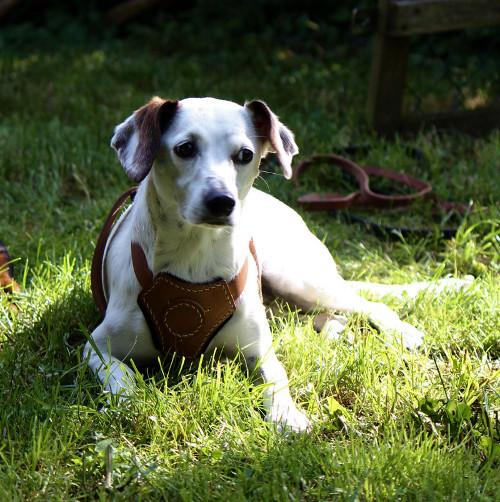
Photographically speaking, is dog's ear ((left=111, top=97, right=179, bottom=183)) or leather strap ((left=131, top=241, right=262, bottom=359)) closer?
dog's ear ((left=111, top=97, right=179, bottom=183))

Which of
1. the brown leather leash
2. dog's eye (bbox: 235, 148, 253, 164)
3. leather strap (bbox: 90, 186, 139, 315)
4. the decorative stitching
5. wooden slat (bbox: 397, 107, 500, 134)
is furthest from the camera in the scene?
wooden slat (bbox: 397, 107, 500, 134)

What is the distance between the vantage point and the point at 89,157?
13.7 feet

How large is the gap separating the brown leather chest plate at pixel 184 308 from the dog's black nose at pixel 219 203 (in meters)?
0.33

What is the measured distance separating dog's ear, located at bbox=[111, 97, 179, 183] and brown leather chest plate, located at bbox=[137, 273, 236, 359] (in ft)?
1.24

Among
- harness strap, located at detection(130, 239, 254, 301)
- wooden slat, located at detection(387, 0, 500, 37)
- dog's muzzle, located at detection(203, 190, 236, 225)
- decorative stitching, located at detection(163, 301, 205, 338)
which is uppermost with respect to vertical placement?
wooden slat, located at detection(387, 0, 500, 37)

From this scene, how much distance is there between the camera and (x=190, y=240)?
85.7 inches

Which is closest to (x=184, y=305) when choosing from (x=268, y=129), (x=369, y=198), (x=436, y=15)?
(x=268, y=129)

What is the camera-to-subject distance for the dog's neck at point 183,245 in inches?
84.9

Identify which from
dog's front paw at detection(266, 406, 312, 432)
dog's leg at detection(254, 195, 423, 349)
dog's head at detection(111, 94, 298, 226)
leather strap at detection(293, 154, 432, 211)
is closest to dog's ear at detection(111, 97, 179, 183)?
dog's head at detection(111, 94, 298, 226)

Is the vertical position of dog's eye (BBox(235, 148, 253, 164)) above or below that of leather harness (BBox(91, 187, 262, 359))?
above

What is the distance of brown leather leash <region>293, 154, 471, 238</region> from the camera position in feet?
11.8

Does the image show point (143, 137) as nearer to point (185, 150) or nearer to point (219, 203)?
point (185, 150)

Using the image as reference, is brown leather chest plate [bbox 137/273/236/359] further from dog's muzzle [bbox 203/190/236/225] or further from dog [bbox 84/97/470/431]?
dog's muzzle [bbox 203/190/236/225]

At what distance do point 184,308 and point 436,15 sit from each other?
329cm
